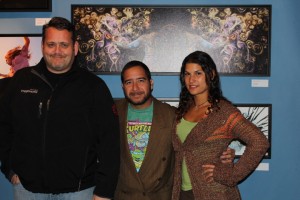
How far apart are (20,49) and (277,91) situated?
2.42m

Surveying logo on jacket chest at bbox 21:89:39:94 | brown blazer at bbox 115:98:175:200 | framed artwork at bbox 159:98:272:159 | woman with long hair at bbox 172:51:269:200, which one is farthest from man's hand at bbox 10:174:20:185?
framed artwork at bbox 159:98:272:159

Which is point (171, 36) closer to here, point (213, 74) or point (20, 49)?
point (213, 74)

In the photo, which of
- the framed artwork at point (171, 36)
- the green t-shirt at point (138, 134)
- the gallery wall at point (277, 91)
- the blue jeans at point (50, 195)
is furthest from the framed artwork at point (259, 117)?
the blue jeans at point (50, 195)

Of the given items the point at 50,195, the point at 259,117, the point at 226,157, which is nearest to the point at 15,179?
the point at 50,195

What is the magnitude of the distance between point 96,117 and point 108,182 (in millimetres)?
417

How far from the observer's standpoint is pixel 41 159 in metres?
2.10

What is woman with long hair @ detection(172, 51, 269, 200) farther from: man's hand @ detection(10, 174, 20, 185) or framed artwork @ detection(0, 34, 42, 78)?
framed artwork @ detection(0, 34, 42, 78)

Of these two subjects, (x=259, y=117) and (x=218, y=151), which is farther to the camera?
(x=259, y=117)

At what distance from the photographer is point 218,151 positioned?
2.25 meters

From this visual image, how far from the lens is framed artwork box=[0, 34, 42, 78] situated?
127 inches

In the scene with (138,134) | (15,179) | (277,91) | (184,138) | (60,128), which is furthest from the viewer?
(277,91)

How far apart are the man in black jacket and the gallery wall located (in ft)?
3.65

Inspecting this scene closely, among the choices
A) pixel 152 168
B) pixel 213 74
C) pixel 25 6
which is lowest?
pixel 152 168

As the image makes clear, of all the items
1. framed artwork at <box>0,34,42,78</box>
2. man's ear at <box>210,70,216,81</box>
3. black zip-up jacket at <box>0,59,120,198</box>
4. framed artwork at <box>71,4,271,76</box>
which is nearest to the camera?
black zip-up jacket at <box>0,59,120,198</box>
